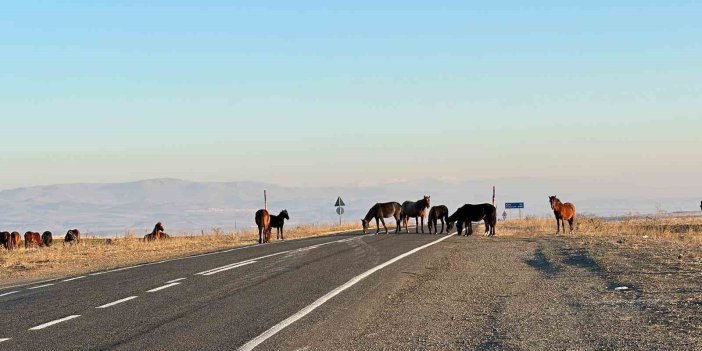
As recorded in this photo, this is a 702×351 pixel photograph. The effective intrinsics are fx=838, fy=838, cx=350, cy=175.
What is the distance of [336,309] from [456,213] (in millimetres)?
27399

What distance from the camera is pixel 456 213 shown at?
39344 millimetres

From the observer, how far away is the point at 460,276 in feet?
56.4

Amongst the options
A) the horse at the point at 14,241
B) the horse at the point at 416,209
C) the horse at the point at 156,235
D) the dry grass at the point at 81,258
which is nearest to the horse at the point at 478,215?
the horse at the point at 416,209

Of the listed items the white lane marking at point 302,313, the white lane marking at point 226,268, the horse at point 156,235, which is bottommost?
the white lane marking at point 302,313

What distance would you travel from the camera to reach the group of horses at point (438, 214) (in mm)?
37562

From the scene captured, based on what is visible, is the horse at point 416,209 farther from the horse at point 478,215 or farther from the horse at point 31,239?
the horse at point 31,239

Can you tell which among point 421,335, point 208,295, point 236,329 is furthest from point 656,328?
point 208,295

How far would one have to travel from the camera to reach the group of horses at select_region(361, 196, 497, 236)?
37.6m

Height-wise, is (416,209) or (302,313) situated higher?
(416,209)

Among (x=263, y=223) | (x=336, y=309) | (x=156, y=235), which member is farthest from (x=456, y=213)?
(x=336, y=309)

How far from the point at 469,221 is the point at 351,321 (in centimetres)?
2710

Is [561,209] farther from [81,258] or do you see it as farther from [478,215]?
[81,258]

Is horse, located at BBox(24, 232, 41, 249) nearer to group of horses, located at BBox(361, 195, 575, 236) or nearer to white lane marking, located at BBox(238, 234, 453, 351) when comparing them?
group of horses, located at BBox(361, 195, 575, 236)

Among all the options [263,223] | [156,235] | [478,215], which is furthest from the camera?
[156,235]
